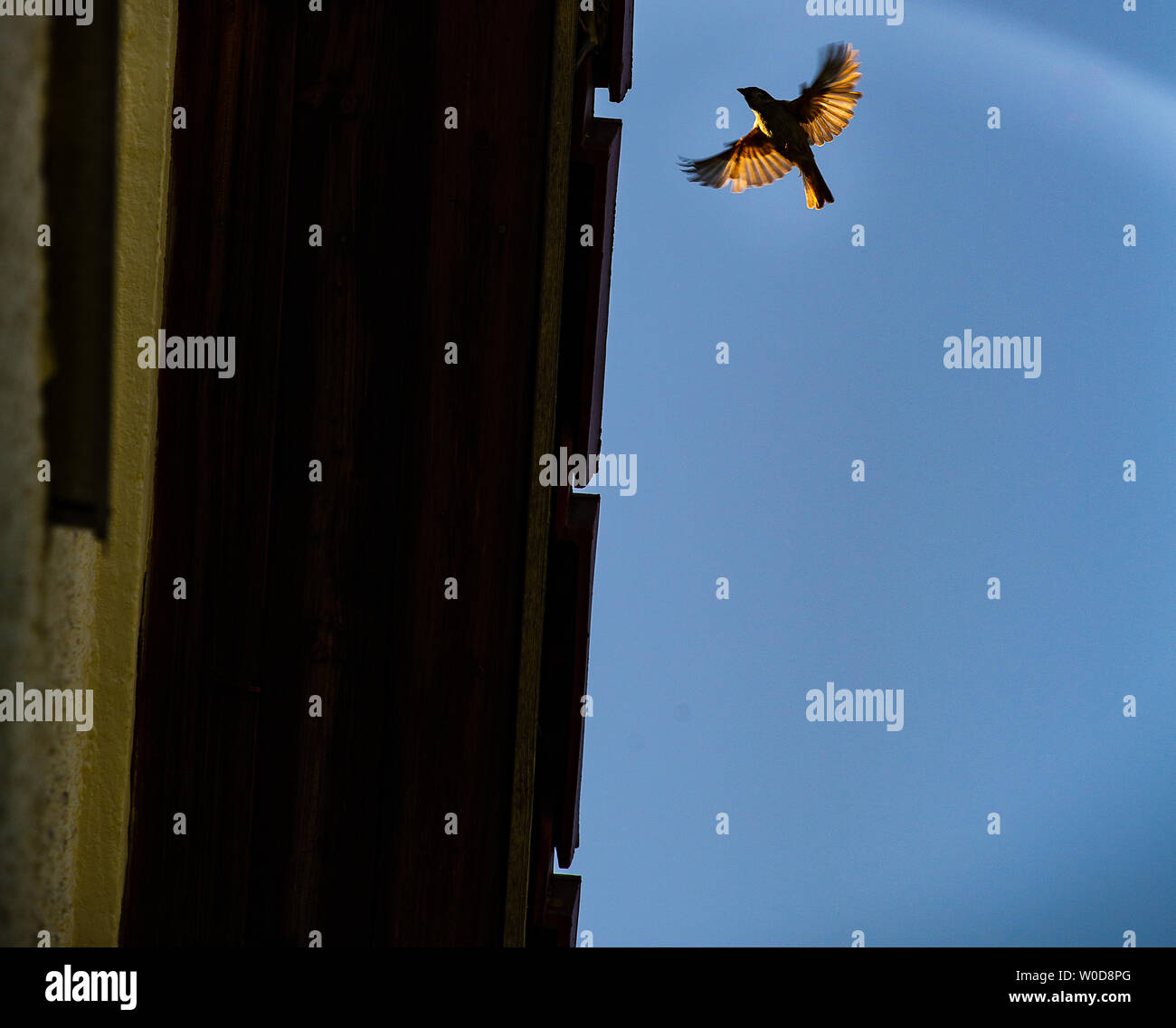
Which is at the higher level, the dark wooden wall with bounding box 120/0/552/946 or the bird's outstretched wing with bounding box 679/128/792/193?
the bird's outstretched wing with bounding box 679/128/792/193

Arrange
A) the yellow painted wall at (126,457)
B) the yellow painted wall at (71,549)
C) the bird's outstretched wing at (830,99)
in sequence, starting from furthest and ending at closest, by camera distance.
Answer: the bird's outstretched wing at (830,99), the yellow painted wall at (126,457), the yellow painted wall at (71,549)

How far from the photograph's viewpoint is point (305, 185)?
9.98 feet

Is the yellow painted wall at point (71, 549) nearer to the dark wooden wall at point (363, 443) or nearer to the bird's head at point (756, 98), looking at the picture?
the dark wooden wall at point (363, 443)

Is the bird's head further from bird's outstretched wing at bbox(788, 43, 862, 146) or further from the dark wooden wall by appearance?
the dark wooden wall

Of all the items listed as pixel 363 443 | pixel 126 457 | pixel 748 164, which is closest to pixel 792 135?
pixel 748 164

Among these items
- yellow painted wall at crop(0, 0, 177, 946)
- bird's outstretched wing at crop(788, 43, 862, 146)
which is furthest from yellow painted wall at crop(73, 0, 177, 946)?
bird's outstretched wing at crop(788, 43, 862, 146)

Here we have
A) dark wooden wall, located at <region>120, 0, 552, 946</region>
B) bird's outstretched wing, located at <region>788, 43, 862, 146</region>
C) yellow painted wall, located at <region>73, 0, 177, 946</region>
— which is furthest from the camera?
bird's outstretched wing, located at <region>788, 43, 862, 146</region>

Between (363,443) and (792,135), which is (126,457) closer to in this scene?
(363,443)

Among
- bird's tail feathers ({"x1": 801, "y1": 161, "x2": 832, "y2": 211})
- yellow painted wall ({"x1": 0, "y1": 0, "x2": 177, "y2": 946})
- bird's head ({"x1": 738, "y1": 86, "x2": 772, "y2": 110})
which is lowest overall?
yellow painted wall ({"x1": 0, "y1": 0, "x2": 177, "y2": 946})

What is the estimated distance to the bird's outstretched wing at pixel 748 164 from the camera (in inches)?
171

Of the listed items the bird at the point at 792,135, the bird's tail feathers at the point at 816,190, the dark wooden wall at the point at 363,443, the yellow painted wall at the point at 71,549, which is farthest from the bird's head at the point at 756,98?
the yellow painted wall at the point at 71,549

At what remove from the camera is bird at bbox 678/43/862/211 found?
14.0ft

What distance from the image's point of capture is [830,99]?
4.29 metres
